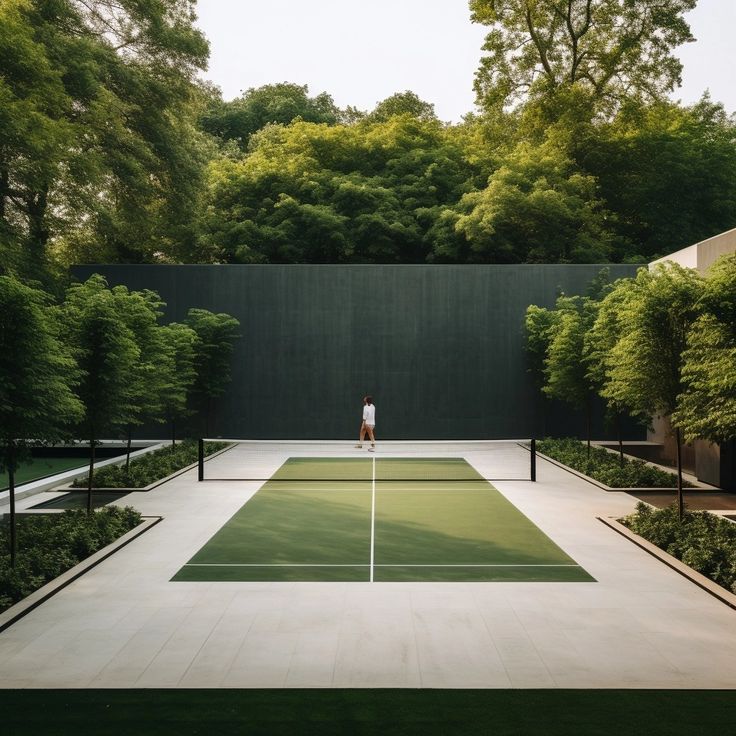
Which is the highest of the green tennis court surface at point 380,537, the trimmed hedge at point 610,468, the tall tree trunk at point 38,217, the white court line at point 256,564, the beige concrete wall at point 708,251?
the tall tree trunk at point 38,217

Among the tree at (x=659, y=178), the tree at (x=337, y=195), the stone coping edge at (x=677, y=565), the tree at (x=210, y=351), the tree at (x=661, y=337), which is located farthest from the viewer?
the tree at (x=659, y=178)

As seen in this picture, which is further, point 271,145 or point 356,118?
point 356,118

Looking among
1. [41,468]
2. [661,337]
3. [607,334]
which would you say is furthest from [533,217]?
[661,337]

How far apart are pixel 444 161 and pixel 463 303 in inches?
616

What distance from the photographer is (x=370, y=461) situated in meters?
26.5

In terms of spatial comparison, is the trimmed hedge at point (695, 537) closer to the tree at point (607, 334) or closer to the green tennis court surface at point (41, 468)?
the tree at point (607, 334)

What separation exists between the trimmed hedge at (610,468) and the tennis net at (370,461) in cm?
109

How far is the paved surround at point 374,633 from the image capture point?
827 cm

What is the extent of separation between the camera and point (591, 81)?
1999 inches

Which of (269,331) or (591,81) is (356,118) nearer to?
(591,81)

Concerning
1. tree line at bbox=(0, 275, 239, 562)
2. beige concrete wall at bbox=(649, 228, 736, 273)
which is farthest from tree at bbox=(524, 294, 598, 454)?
tree line at bbox=(0, 275, 239, 562)

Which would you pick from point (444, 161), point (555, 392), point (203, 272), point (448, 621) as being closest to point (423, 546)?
point (448, 621)
